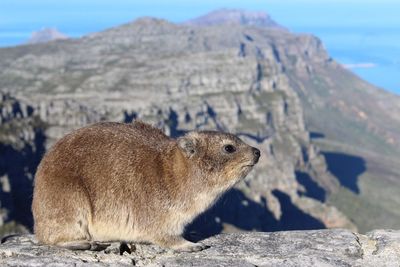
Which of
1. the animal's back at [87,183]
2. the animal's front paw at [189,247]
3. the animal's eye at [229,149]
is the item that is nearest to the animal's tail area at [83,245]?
the animal's back at [87,183]

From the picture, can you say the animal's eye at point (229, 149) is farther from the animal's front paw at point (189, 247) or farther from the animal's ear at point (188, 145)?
the animal's front paw at point (189, 247)

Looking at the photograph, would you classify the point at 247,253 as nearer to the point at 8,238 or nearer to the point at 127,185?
the point at 127,185

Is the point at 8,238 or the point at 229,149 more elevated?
the point at 229,149

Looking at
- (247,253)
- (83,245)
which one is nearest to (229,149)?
(247,253)

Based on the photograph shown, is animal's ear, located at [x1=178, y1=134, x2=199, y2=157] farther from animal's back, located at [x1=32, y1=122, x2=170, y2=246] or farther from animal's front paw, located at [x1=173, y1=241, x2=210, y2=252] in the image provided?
animal's front paw, located at [x1=173, y1=241, x2=210, y2=252]

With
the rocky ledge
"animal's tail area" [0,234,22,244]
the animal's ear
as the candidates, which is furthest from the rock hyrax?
"animal's tail area" [0,234,22,244]

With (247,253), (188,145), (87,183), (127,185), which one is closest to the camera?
(87,183)

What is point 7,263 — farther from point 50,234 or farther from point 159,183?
point 159,183
